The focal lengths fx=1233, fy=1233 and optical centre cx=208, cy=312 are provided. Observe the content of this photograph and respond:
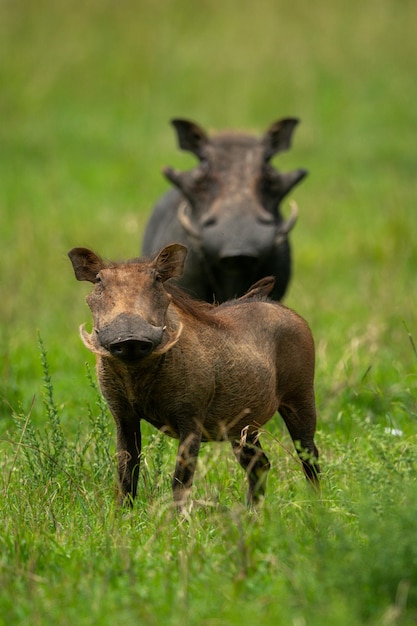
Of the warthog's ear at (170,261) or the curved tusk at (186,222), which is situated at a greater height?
the warthog's ear at (170,261)

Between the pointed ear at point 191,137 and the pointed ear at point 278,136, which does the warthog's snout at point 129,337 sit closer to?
the pointed ear at point 191,137

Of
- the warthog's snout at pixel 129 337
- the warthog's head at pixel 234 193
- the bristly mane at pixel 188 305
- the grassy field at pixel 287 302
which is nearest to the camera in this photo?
the grassy field at pixel 287 302

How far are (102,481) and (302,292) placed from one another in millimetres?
4929

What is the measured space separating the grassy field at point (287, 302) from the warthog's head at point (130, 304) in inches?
21.2

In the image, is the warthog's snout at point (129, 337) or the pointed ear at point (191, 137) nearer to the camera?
the warthog's snout at point (129, 337)

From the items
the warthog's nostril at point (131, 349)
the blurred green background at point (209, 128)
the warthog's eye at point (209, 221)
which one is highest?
the warthog's nostril at point (131, 349)

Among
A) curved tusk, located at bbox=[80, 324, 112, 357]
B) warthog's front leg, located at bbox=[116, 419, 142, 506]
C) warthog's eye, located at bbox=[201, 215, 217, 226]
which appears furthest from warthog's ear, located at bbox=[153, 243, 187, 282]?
warthog's eye, located at bbox=[201, 215, 217, 226]

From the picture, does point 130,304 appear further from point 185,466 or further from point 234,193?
point 234,193

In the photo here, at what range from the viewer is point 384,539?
335cm

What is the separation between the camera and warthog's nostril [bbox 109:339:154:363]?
12.7 ft

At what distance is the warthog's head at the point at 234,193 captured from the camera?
22.7ft

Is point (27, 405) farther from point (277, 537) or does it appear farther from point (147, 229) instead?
point (277, 537)

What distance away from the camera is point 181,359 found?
14.1 feet

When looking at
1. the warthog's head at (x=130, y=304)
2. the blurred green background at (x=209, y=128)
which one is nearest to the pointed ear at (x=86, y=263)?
the warthog's head at (x=130, y=304)
